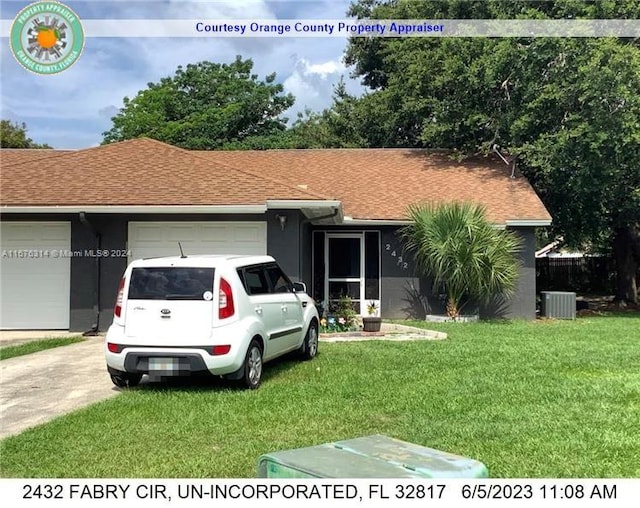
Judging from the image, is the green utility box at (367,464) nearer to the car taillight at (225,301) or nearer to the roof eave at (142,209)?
the car taillight at (225,301)

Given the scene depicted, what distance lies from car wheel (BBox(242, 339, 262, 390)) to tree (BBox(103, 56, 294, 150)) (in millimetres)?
24979

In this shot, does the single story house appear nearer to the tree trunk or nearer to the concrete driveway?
the concrete driveway

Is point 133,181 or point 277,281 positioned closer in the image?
point 277,281

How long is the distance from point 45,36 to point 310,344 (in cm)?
762

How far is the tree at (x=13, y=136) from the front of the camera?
114 feet

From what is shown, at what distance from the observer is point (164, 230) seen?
44.5 ft

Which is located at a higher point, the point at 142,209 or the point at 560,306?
the point at 142,209

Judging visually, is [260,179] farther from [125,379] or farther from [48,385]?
[48,385]

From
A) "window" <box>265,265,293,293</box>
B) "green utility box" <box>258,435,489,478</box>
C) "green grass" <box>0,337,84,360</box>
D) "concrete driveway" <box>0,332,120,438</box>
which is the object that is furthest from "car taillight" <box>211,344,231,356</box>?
"green grass" <box>0,337,84,360</box>

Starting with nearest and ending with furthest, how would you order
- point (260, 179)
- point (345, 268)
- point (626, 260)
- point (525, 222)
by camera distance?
point (260, 179)
point (525, 222)
point (345, 268)
point (626, 260)

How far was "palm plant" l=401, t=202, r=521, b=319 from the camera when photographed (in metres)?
14.7

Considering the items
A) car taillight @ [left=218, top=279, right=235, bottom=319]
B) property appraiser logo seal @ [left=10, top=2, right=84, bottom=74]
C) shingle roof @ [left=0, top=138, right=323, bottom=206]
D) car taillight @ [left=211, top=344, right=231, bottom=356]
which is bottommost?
car taillight @ [left=211, top=344, right=231, bottom=356]
